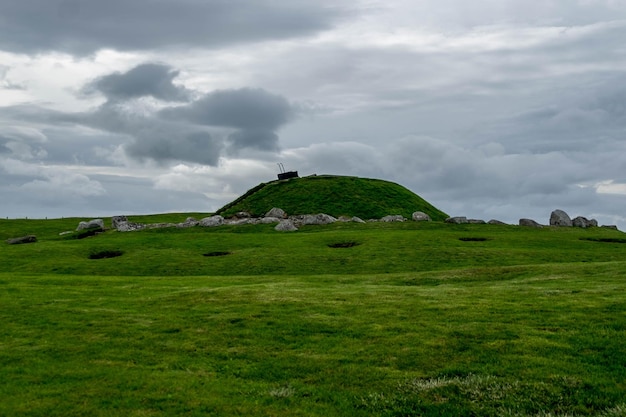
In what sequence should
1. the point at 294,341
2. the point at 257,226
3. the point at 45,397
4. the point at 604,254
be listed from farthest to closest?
the point at 257,226 < the point at 604,254 < the point at 294,341 < the point at 45,397

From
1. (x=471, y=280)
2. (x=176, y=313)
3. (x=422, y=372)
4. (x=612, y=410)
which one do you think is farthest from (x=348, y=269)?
(x=612, y=410)

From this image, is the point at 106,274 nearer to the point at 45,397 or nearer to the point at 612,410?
the point at 45,397

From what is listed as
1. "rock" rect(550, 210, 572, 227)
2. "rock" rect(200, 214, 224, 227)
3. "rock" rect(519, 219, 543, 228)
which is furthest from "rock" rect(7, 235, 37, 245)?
"rock" rect(550, 210, 572, 227)

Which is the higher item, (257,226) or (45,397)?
(257,226)

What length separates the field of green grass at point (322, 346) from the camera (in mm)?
16422

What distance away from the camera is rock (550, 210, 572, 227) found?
10469 centimetres

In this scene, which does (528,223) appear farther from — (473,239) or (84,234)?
(84,234)

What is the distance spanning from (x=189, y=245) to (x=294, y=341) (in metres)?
55.3

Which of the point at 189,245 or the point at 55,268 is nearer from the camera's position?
the point at 55,268

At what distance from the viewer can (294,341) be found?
2333 centimetres

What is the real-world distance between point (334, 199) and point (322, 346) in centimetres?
11259

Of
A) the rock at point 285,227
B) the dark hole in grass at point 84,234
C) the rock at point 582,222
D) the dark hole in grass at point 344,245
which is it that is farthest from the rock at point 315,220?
the rock at point 582,222

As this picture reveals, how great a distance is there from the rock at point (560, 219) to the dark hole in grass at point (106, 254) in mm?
79700

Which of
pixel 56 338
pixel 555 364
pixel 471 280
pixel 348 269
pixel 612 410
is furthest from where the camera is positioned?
pixel 348 269
